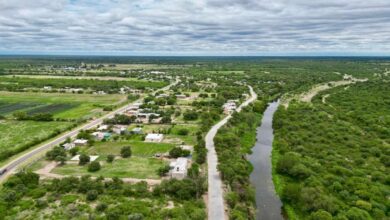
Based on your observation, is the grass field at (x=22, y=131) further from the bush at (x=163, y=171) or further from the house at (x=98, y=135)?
the bush at (x=163, y=171)

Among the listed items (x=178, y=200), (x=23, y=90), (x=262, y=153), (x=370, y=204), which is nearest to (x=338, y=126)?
(x=262, y=153)

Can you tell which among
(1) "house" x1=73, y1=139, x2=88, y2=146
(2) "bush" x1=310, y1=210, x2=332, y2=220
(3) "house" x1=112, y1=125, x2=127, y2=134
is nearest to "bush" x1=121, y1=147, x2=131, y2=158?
(1) "house" x1=73, y1=139, x2=88, y2=146

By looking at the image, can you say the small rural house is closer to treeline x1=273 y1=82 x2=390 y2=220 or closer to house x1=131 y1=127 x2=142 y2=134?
house x1=131 y1=127 x2=142 y2=134

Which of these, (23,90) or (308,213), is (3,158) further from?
(23,90)

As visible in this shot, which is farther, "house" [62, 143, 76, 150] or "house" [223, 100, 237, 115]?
"house" [223, 100, 237, 115]

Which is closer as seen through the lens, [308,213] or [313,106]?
[308,213]

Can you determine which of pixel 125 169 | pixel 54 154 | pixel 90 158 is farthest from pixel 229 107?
pixel 54 154

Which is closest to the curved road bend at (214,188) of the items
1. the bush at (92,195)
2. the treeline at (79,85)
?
the bush at (92,195)
